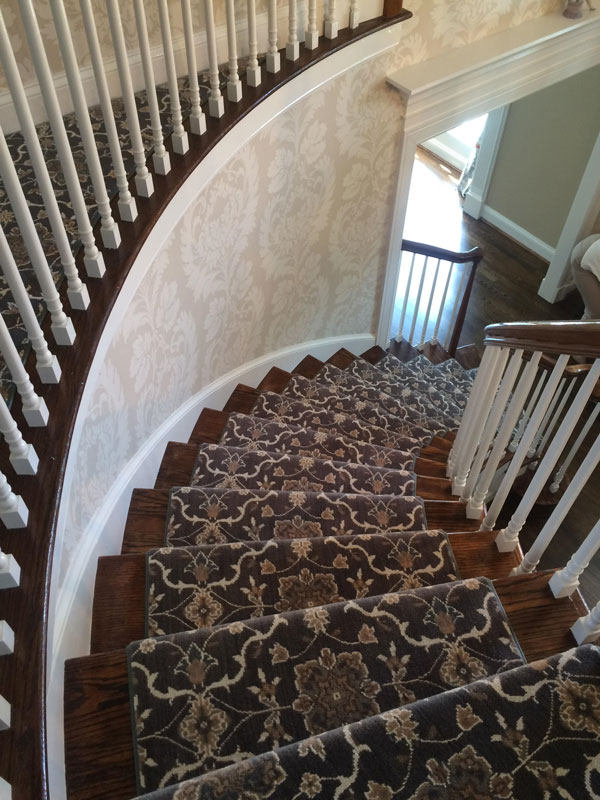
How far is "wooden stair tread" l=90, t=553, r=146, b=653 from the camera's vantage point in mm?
1631

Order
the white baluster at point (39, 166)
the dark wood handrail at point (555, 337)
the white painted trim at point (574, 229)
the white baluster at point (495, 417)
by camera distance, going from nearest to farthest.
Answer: the white baluster at point (39, 166) < the dark wood handrail at point (555, 337) < the white baluster at point (495, 417) < the white painted trim at point (574, 229)

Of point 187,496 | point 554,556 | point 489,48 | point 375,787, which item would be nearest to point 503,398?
point 187,496

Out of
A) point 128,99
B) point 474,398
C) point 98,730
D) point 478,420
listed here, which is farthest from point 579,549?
point 128,99

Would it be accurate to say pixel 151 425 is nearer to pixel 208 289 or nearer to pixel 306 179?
pixel 208 289

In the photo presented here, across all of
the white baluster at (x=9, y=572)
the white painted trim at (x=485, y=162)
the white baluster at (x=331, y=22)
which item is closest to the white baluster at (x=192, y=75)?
the white baluster at (x=331, y=22)

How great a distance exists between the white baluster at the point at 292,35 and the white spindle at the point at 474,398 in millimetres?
1604

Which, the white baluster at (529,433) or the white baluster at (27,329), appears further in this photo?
the white baluster at (529,433)

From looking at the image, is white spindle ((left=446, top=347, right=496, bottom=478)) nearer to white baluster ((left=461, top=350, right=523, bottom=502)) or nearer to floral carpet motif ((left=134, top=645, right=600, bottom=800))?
white baluster ((left=461, top=350, right=523, bottom=502))

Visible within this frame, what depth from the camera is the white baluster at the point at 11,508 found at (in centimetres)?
118

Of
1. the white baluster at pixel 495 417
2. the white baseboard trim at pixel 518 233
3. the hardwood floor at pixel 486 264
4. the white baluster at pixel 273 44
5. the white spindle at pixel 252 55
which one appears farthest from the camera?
the white baseboard trim at pixel 518 233

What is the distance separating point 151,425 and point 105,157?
102 cm

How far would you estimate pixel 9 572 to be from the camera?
3.78 feet

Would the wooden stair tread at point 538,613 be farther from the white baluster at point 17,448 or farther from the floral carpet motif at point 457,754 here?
the white baluster at point 17,448

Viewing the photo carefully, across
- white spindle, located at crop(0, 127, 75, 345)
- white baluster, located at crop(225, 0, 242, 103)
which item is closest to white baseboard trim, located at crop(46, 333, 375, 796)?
white spindle, located at crop(0, 127, 75, 345)
